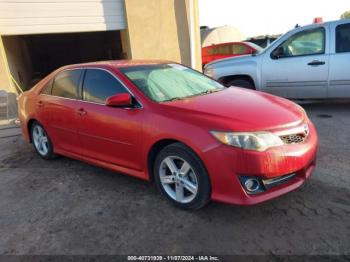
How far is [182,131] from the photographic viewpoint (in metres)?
3.34

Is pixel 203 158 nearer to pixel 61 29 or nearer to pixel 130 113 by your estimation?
pixel 130 113

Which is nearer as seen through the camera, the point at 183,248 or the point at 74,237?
the point at 183,248

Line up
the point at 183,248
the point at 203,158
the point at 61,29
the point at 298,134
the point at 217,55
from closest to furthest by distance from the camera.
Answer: the point at 183,248, the point at 203,158, the point at 298,134, the point at 61,29, the point at 217,55

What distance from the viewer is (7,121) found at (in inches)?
327

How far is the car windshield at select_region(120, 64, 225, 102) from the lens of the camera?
3965 mm

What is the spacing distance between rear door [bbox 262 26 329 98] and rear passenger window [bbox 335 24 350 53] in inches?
7.5

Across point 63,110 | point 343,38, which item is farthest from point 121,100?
point 343,38

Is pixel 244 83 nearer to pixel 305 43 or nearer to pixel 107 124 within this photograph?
pixel 305 43

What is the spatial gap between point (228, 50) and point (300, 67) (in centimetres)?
927

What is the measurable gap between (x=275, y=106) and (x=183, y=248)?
176 cm

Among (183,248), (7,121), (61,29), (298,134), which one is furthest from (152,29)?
(183,248)

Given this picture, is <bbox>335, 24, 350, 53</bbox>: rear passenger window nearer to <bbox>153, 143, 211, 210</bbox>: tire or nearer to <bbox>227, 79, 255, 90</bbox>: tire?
<bbox>227, 79, 255, 90</bbox>: tire

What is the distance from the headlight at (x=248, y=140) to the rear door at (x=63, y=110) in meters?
2.09

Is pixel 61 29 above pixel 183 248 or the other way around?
above
